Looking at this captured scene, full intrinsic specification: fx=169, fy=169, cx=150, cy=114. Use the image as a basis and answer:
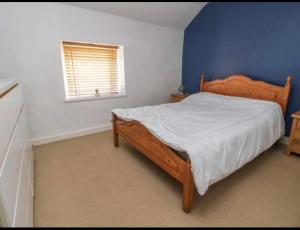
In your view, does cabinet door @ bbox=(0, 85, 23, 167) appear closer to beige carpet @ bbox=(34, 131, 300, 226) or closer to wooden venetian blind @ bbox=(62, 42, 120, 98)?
beige carpet @ bbox=(34, 131, 300, 226)

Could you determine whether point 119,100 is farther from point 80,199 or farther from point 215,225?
point 215,225

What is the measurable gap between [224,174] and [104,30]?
2.96 meters

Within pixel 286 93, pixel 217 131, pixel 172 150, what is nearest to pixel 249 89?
pixel 286 93

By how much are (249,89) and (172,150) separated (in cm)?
217

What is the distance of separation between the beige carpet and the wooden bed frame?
26 cm

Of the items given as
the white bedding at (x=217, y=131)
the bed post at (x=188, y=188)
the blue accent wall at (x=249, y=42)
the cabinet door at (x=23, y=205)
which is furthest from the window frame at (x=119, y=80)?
the bed post at (x=188, y=188)

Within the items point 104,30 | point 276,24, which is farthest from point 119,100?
point 276,24

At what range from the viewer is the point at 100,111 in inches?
132

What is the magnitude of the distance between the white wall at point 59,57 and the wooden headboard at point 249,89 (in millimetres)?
1296

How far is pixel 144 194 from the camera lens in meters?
1.75

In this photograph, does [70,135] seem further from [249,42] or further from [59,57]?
[249,42]

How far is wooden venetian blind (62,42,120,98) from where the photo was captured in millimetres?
3010

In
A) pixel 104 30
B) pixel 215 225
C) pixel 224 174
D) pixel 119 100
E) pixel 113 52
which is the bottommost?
pixel 215 225

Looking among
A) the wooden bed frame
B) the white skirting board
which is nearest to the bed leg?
the wooden bed frame
